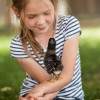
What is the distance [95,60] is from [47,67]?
11.8 feet

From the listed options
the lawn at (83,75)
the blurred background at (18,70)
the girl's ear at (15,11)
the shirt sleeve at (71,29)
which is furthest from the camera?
the lawn at (83,75)

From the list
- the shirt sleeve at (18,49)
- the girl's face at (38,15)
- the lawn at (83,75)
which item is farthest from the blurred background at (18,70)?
the girl's face at (38,15)

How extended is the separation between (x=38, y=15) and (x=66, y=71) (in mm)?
481

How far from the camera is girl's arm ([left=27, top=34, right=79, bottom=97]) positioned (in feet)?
10.6

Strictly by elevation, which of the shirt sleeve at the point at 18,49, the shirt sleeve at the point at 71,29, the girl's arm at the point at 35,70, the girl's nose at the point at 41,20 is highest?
the girl's nose at the point at 41,20

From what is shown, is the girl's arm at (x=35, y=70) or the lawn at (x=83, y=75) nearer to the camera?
the girl's arm at (x=35, y=70)

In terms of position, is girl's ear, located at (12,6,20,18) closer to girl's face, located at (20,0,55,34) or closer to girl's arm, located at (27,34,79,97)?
girl's face, located at (20,0,55,34)

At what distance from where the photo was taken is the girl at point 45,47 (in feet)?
10.6

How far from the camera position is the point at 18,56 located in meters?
3.53

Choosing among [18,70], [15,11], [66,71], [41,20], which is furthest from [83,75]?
[41,20]

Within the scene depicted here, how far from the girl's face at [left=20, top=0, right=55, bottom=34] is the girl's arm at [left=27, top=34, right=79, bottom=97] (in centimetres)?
24

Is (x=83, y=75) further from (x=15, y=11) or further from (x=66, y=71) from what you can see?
(x=15, y=11)

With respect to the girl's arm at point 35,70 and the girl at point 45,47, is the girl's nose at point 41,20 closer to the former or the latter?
the girl at point 45,47

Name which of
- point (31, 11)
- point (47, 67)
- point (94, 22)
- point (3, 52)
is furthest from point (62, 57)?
point (94, 22)
